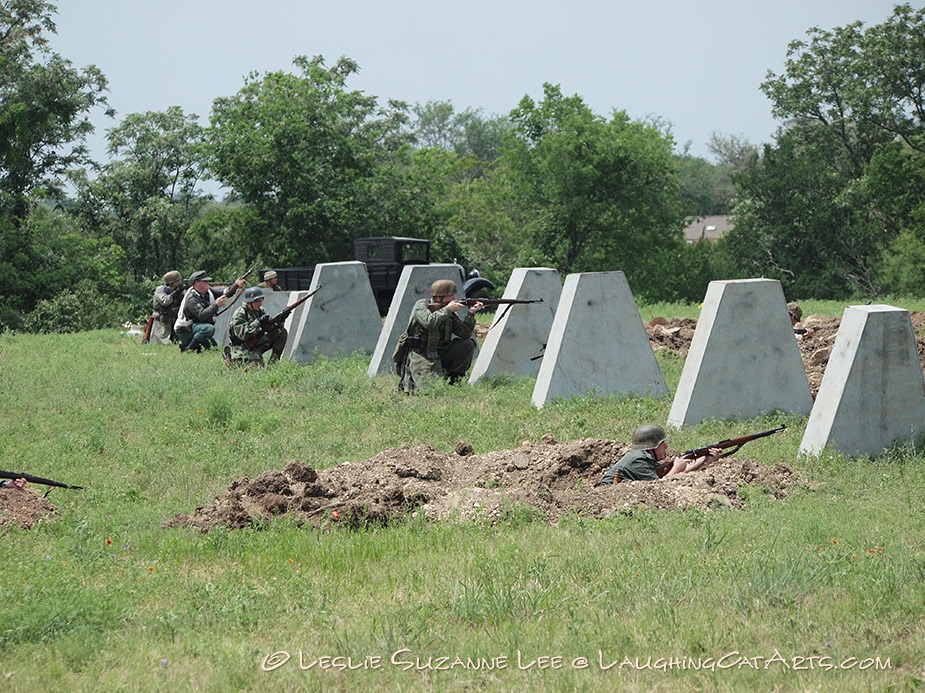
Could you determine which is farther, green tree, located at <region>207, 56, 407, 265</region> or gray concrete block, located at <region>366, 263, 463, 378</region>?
green tree, located at <region>207, 56, 407, 265</region>

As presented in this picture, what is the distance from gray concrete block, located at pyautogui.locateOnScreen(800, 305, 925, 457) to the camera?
8047mm

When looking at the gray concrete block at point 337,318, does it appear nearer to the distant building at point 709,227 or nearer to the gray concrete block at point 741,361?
the gray concrete block at point 741,361

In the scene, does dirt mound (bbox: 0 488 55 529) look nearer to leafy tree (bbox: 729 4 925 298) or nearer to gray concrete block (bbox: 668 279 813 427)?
gray concrete block (bbox: 668 279 813 427)

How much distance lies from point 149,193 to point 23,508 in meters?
38.3

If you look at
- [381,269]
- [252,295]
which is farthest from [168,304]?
[381,269]

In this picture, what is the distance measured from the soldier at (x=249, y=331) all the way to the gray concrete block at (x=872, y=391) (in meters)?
9.00

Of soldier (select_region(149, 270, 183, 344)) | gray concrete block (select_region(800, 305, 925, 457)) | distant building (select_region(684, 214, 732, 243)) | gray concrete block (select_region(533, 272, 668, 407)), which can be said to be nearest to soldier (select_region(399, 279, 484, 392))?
gray concrete block (select_region(533, 272, 668, 407))

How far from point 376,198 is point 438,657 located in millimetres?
34962

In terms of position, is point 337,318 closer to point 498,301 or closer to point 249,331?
point 249,331

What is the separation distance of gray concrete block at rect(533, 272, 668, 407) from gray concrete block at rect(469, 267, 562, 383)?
1706 mm

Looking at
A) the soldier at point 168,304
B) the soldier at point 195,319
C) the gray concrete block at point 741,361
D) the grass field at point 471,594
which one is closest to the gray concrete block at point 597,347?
the gray concrete block at point 741,361

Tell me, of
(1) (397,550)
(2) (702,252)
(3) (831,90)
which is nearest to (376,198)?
(2) (702,252)

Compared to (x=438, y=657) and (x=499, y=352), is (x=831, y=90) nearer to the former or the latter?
(x=499, y=352)

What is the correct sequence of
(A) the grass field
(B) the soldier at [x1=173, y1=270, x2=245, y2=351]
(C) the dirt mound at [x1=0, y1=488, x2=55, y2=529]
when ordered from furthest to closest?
(B) the soldier at [x1=173, y1=270, x2=245, y2=351], (C) the dirt mound at [x1=0, y1=488, x2=55, y2=529], (A) the grass field
